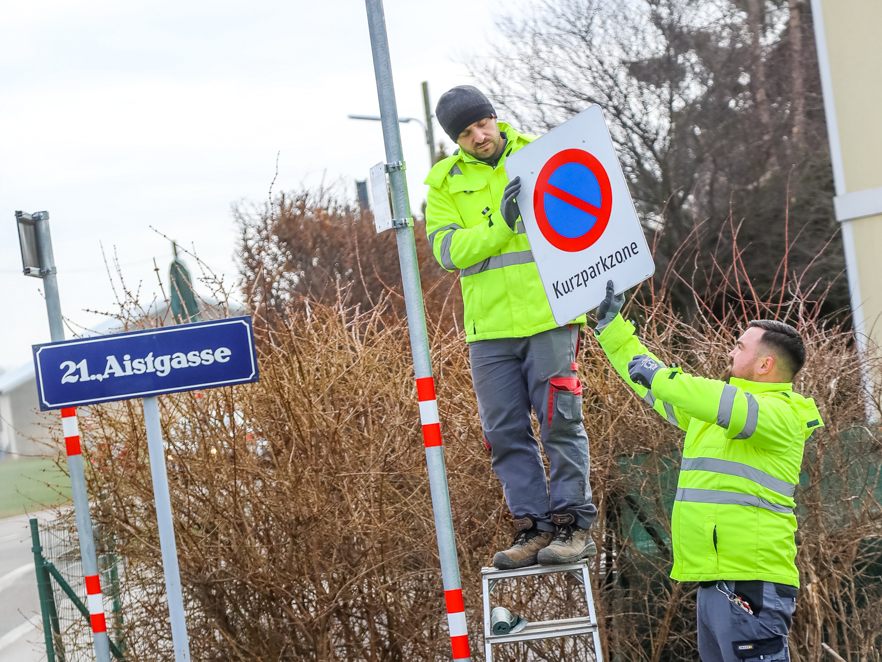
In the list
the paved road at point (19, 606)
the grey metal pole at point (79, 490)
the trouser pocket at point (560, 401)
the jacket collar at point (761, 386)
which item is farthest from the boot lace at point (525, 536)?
the paved road at point (19, 606)

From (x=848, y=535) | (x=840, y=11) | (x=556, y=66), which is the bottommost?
(x=848, y=535)

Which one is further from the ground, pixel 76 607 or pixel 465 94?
pixel 465 94

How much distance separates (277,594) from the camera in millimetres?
6414

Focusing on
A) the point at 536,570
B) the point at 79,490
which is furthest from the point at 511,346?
the point at 79,490

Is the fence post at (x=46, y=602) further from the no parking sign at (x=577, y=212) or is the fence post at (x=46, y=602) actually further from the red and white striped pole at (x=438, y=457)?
the no parking sign at (x=577, y=212)

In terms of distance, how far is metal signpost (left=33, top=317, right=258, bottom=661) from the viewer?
500 centimetres

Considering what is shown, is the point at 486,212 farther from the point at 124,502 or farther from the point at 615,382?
the point at 124,502

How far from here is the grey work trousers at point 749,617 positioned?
418 centimetres

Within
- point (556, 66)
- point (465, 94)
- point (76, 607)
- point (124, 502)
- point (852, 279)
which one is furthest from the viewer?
point (556, 66)

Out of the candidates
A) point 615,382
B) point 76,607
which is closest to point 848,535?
point 615,382

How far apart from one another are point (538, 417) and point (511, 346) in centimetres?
30

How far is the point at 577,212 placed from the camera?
15.3 feet

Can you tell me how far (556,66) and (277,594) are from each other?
17907mm

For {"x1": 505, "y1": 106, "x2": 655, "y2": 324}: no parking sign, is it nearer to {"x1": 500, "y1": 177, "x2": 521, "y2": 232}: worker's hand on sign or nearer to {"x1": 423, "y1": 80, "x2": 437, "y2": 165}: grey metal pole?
{"x1": 500, "y1": 177, "x2": 521, "y2": 232}: worker's hand on sign
